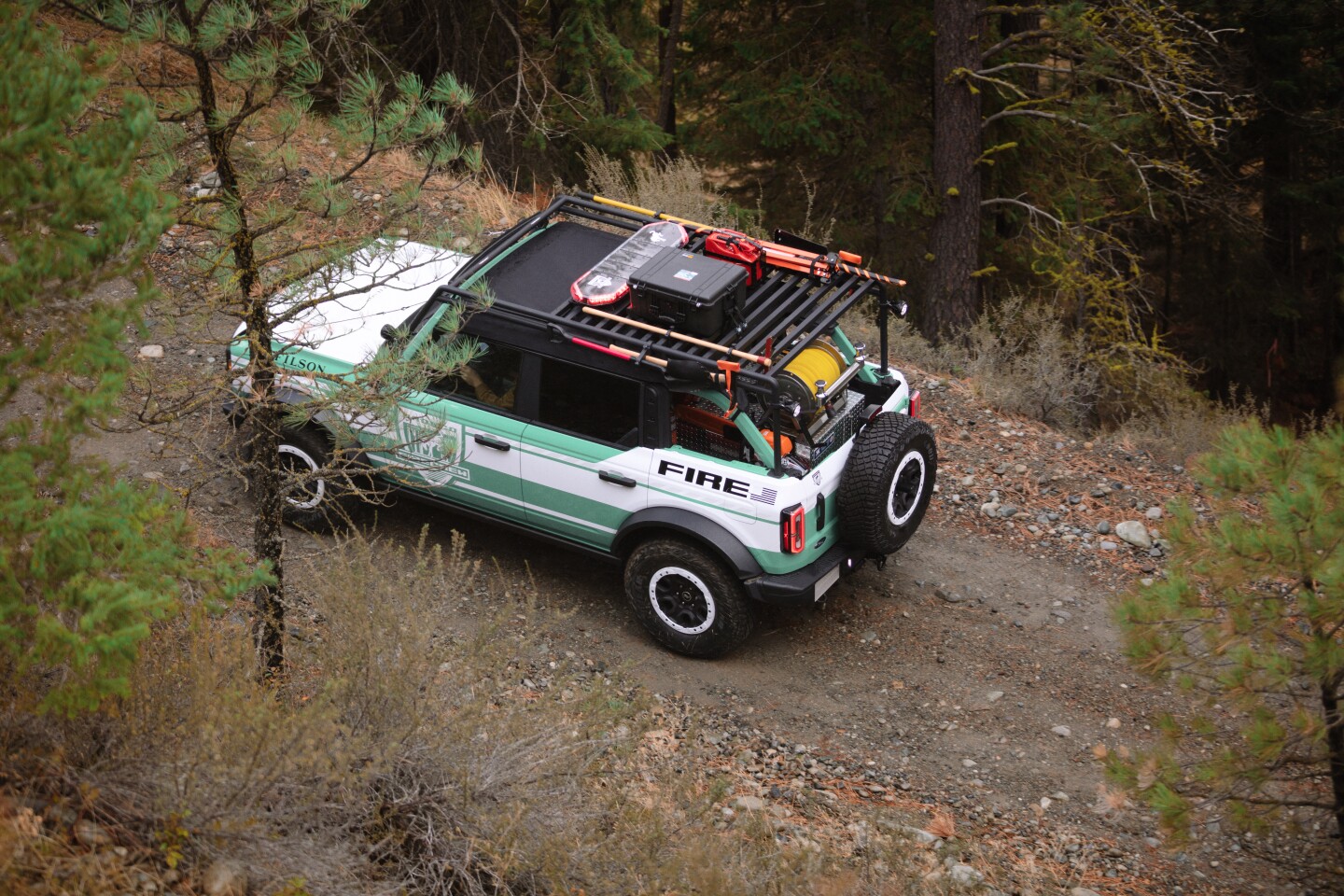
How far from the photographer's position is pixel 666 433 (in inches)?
265

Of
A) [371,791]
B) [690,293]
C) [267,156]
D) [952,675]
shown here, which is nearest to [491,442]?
[690,293]

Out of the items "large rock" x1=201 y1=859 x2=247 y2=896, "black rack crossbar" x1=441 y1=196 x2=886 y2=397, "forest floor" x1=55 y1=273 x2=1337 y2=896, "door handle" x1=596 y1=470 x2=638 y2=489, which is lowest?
"forest floor" x1=55 y1=273 x2=1337 y2=896

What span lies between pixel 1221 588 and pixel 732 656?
10.1 feet

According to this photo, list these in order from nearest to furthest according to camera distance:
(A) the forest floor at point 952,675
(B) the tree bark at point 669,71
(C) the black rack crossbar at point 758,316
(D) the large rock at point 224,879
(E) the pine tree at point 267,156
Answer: (D) the large rock at point 224,879 < (E) the pine tree at point 267,156 < (A) the forest floor at point 952,675 < (C) the black rack crossbar at point 758,316 < (B) the tree bark at point 669,71

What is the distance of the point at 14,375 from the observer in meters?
3.28

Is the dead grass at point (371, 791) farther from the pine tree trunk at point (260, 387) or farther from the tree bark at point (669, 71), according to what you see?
the tree bark at point (669, 71)

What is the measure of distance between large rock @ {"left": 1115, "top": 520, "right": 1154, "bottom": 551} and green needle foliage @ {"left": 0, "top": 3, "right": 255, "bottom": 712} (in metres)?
6.81

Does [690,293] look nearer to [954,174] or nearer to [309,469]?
[309,469]

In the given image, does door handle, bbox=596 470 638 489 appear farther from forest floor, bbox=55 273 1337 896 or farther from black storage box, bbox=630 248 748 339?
forest floor, bbox=55 273 1337 896

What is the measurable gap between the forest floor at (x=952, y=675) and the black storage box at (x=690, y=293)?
190 cm

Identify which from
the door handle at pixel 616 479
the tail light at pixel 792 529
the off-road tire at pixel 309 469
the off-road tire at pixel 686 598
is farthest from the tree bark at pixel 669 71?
the tail light at pixel 792 529

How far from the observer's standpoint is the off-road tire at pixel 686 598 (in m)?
6.78

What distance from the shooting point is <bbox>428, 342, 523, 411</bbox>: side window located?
702cm

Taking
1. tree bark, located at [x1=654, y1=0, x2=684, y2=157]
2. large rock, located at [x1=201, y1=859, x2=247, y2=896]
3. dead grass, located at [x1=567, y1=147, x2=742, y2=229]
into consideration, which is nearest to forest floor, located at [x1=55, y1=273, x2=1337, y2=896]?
large rock, located at [x1=201, y1=859, x2=247, y2=896]
